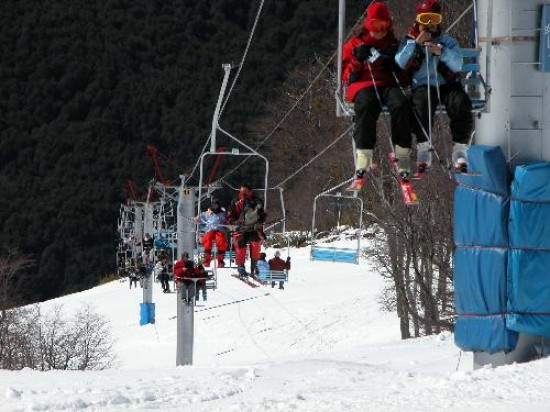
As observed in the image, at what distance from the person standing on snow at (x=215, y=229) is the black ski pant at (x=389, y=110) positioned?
9.35m

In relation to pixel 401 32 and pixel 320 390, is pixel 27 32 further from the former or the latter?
pixel 320 390

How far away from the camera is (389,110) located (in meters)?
10.9

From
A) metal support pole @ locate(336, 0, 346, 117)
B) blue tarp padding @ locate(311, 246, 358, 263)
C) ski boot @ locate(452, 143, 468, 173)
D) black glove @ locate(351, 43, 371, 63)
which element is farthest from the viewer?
blue tarp padding @ locate(311, 246, 358, 263)

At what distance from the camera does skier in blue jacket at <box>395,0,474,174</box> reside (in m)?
10.4

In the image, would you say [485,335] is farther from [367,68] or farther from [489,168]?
[367,68]

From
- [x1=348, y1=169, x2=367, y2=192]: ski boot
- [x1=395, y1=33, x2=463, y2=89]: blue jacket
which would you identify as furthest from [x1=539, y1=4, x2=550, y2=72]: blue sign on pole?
[x1=348, y1=169, x2=367, y2=192]: ski boot

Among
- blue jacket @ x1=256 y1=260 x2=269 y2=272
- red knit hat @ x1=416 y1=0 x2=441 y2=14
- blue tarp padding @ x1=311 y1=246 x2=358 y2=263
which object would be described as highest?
red knit hat @ x1=416 y1=0 x2=441 y2=14

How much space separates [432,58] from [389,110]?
55cm

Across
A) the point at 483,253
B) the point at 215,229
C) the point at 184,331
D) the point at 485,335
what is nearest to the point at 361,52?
the point at 483,253

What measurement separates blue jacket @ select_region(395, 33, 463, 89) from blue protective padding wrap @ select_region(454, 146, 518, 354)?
45.6 inches

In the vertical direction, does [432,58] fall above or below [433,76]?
above

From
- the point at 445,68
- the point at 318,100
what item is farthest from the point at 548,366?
the point at 318,100

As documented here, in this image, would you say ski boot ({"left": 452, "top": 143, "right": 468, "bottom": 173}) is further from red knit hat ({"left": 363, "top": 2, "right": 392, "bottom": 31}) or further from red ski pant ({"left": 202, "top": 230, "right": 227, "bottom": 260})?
red ski pant ({"left": 202, "top": 230, "right": 227, "bottom": 260})

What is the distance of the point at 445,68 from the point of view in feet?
35.4
